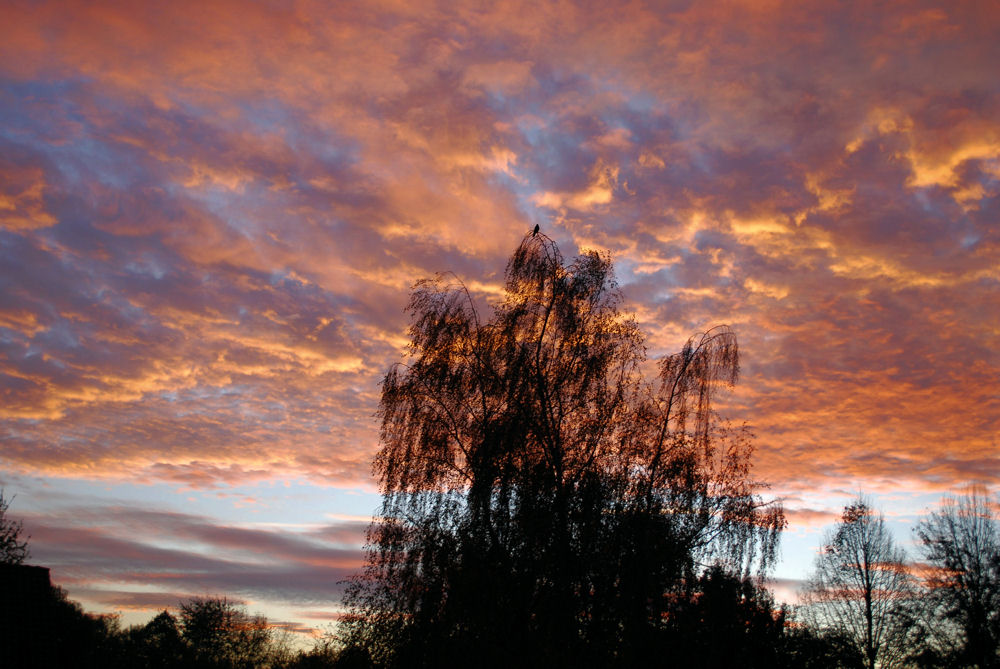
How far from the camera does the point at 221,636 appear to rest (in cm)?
6931

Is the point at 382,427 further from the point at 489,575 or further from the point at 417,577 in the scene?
the point at 489,575

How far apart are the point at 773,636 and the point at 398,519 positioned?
44.9ft

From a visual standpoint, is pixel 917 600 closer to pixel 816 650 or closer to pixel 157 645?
pixel 816 650

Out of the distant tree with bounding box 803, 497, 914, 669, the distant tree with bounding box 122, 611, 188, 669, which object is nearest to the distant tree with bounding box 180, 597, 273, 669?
the distant tree with bounding box 122, 611, 188, 669

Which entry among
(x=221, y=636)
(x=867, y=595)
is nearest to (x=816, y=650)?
(x=867, y=595)

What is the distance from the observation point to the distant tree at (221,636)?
66.2 metres

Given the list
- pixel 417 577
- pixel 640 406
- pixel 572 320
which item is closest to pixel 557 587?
pixel 417 577

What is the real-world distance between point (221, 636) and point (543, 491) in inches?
2751

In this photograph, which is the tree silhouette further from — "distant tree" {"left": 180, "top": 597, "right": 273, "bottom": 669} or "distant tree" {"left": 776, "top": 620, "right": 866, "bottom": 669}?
"distant tree" {"left": 180, "top": 597, "right": 273, "bottom": 669}

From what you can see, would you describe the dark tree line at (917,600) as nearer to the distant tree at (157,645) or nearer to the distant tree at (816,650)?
the distant tree at (816,650)

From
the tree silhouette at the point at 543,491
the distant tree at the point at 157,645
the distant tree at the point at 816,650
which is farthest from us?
the distant tree at the point at 157,645

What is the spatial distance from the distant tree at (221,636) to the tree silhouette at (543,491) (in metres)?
63.7

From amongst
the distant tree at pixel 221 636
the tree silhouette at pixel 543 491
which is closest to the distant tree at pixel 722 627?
the tree silhouette at pixel 543 491

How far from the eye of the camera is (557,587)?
12305mm
